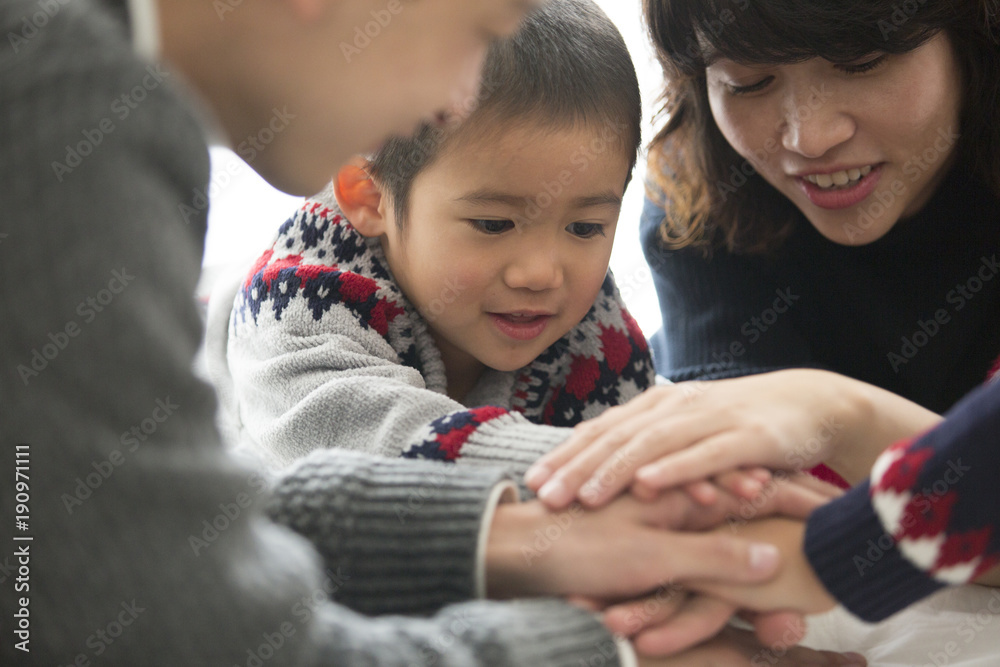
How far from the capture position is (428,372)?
128cm

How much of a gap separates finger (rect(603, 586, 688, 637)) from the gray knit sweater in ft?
0.90

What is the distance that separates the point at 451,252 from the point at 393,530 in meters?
0.51

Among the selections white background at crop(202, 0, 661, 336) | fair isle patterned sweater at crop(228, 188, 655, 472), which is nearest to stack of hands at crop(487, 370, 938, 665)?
fair isle patterned sweater at crop(228, 188, 655, 472)

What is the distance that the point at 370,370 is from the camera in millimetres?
1098

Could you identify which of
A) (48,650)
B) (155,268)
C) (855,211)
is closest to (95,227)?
(155,268)

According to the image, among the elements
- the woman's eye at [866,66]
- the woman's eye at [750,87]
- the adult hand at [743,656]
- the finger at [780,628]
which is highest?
the woman's eye at [866,66]

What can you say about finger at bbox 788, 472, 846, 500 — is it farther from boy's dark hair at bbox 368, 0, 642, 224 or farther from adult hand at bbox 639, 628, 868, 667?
boy's dark hair at bbox 368, 0, 642, 224

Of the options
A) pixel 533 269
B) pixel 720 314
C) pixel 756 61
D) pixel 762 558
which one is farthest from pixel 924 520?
pixel 720 314

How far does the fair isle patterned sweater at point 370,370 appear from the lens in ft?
3.26

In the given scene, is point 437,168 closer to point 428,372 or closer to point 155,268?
point 428,372

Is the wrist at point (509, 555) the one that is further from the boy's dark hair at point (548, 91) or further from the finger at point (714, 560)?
the boy's dark hair at point (548, 91)

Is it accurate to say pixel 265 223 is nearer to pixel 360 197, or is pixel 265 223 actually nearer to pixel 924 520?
pixel 360 197

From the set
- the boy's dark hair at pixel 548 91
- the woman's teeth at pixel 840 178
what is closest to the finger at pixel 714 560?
the boy's dark hair at pixel 548 91

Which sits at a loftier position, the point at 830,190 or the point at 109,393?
the point at 109,393
